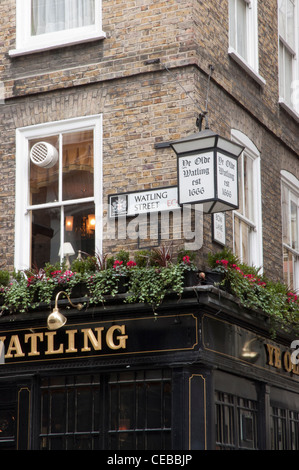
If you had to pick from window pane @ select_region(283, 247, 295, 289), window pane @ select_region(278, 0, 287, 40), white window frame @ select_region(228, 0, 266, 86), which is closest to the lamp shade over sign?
white window frame @ select_region(228, 0, 266, 86)

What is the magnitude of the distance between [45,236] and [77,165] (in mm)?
1007

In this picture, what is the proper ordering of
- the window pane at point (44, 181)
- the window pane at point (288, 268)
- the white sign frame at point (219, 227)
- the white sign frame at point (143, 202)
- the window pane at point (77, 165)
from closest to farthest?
the white sign frame at point (143, 202) → the white sign frame at point (219, 227) → the window pane at point (77, 165) → the window pane at point (44, 181) → the window pane at point (288, 268)

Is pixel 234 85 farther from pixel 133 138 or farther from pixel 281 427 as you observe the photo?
pixel 281 427

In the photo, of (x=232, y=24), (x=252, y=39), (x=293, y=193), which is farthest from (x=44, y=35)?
(x=293, y=193)

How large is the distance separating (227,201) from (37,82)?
3309 mm

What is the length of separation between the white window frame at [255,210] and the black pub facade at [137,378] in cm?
129

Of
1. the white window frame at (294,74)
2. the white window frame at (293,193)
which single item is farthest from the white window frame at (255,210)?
the white window frame at (294,74)

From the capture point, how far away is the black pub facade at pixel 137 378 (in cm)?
1002

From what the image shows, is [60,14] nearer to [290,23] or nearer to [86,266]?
[86,266]

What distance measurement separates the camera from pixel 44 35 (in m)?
12.0

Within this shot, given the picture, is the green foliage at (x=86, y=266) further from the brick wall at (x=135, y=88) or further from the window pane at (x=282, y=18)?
the window pane at (x=282, y=18)

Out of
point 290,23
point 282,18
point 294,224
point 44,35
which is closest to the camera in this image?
point 44,35

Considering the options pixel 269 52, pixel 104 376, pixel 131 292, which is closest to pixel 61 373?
pixel 104 376
